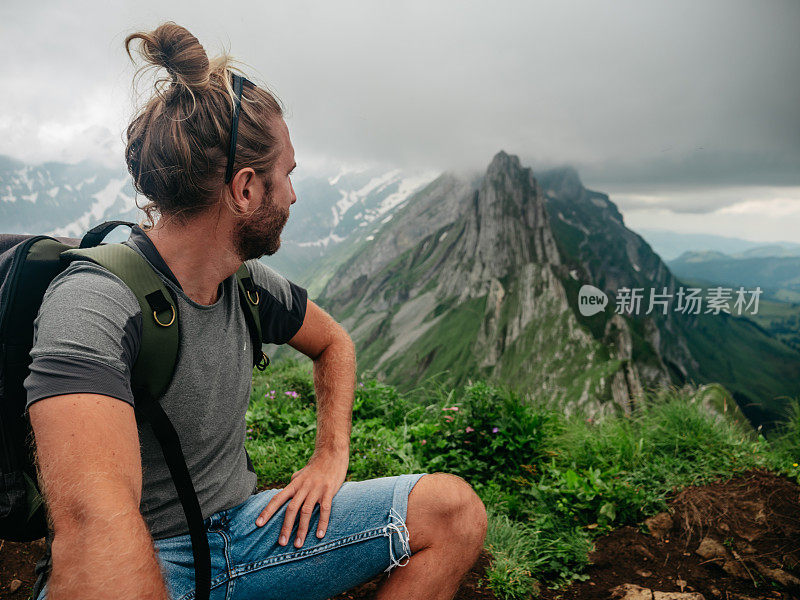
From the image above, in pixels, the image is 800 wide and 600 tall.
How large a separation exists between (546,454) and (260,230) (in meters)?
3.77

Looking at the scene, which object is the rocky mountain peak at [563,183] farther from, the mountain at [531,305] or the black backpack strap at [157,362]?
the black backpack strap at [157,362]

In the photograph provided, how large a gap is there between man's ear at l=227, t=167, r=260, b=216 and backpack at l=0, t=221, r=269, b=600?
0.44 m

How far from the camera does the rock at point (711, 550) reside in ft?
11.1

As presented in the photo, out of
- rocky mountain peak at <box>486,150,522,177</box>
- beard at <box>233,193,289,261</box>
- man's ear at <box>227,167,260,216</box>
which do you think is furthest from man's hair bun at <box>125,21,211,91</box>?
rocky mountain peak at <box>486,150,522,177</box>

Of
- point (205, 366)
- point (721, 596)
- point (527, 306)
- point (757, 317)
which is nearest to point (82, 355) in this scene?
point (205, 366)

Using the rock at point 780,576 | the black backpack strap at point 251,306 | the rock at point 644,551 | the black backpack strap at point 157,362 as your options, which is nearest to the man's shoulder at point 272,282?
the black backpack strap at point 251,306

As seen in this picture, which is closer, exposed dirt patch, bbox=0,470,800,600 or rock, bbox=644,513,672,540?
exposed dirt patch, bbox=0,470,800,600

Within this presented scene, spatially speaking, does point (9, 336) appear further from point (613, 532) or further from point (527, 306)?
point (527, 306)

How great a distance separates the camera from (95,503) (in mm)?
1182

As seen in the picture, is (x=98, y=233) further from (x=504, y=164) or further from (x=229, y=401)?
(x=504, y=164)

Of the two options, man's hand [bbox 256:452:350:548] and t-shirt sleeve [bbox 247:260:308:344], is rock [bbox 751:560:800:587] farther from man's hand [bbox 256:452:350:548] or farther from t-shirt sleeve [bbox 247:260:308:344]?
t-shirt sleeve [bbox 247:260:308:344]

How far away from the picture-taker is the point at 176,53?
1.82 m

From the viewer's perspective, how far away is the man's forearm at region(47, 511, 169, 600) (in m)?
1.15

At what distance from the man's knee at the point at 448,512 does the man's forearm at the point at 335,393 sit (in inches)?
24.3
